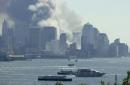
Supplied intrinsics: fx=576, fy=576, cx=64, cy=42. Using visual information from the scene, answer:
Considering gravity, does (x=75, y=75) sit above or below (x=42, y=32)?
below

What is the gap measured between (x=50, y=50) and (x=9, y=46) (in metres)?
15.4

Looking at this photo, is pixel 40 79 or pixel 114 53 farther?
pixel 114 53

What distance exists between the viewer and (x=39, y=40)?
19225 cm

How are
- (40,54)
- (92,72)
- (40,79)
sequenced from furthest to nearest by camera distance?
(40,54) → (92,72) → (40,79)

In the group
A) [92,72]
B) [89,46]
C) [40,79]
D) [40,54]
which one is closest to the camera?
[40,79]

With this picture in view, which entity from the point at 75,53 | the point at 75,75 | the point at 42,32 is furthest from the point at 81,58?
the point at 75,75

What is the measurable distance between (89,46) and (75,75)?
119 meters

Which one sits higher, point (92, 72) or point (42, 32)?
point (42, 32)

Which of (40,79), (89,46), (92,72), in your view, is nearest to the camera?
(40,79)

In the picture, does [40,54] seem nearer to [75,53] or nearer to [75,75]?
[75,53]

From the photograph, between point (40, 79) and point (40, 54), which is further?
point (40, 54)

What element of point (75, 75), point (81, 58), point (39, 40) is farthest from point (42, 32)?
point (75, 75)

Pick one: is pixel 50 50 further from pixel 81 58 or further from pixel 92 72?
pixel 92 72

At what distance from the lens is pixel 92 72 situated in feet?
234
